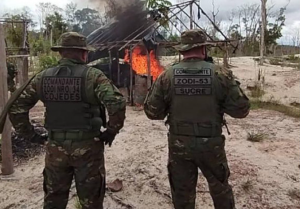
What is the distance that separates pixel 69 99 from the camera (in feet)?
9.36

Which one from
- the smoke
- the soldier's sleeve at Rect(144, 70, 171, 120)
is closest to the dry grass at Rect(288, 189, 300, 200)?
the soldier's sleeve at Rect(144, 70, 171, 120)

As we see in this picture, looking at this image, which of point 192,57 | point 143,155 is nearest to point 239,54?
point 143,155

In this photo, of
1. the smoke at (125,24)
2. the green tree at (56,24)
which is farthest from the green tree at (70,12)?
the smoke at (125,24)

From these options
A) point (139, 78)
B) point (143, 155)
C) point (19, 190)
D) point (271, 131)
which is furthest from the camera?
point (139, 78)

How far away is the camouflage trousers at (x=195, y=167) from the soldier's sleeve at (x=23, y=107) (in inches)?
50.6

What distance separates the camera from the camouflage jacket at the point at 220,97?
2928 millimetres

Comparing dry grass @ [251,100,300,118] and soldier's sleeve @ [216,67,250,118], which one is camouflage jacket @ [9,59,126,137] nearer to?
soldier's sleeve @ [216,67,250,118]

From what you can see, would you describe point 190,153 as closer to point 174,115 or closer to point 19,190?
point 174,115

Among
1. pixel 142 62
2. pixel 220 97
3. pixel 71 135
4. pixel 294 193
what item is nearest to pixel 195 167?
pixel 220 97

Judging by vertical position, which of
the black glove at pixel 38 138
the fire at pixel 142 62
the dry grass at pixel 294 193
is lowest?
the dry grass at pixel 294 193

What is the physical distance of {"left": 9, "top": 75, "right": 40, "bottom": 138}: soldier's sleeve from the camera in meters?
2.97

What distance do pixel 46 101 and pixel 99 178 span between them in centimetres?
81

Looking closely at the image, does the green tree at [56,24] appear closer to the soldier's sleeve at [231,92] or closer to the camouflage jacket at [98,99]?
the camouflage jacket at [98,99]

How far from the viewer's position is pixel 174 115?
306cm
